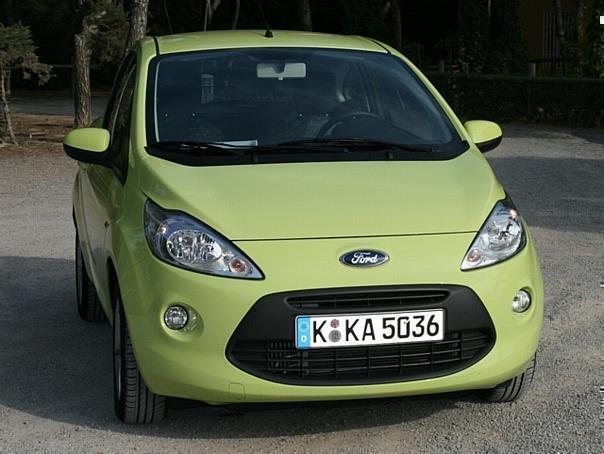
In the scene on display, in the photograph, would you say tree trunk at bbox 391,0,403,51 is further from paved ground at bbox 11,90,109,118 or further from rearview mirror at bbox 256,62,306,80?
rearview mirror at bbox 256,62,306,80

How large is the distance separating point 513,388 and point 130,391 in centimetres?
164

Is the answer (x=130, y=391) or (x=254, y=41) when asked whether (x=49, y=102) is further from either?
(x=130, y=391)

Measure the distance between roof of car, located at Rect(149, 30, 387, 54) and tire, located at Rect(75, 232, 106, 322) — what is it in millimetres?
1386

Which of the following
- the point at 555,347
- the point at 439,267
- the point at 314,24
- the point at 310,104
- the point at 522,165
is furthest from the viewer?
the point at 314,24

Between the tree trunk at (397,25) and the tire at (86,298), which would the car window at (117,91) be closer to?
the tire at (86,298)

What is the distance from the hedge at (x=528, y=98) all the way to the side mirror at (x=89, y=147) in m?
15.5

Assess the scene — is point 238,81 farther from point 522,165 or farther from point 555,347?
point 522,165

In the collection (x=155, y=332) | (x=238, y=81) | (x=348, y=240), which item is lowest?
(x=155, y=332)

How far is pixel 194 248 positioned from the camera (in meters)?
4.68

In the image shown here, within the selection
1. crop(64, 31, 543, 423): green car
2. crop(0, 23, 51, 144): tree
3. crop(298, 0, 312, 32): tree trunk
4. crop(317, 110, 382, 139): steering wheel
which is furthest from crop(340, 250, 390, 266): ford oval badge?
crop(298, 0, 312, 32): tree trunk

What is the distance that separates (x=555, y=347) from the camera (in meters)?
6.38

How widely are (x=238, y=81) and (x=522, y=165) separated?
997 centimetres

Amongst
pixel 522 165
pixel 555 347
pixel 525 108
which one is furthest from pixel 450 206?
pixel 525 108

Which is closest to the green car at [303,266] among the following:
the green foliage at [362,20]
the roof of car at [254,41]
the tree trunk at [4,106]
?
the roof of car at [254,41]
